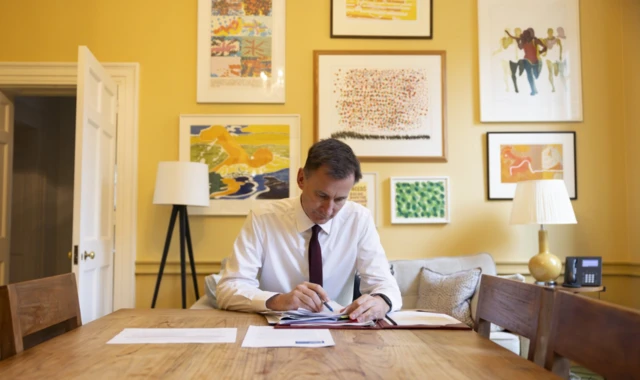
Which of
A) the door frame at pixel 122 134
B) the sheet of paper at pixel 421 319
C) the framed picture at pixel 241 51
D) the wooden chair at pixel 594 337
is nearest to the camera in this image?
the wooden chair at pixel 594 337

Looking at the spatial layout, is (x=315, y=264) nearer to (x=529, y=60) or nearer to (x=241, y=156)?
(x=241, y=156)

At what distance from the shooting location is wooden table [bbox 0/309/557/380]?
3.67ft

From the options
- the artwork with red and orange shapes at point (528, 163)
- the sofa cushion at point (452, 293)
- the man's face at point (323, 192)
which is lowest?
the sofa cushion at point (452, 293)

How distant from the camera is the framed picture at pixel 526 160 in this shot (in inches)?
153

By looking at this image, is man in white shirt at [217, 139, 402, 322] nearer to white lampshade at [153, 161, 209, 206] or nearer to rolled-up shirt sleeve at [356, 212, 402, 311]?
rolled-up shirt sleeve at [356, 212, 402, 311]

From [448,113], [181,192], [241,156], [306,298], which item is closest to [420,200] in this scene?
[448,113]

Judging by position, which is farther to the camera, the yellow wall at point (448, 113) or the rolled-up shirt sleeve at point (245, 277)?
the yellow wall at point (448, 113)

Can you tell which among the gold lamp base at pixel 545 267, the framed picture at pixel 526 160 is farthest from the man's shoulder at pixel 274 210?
the framed picture at pixel 526 160

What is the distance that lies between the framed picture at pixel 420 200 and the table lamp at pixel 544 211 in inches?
20.7

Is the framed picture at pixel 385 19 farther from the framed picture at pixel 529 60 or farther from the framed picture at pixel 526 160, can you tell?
the framed picture at pixel 526 160

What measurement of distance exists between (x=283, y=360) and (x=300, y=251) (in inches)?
41.5

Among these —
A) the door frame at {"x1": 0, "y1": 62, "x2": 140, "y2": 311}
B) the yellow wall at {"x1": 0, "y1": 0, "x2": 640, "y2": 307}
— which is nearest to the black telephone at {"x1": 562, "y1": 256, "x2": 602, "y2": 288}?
the yellow wall at {"x1": 0, "y1": 0, "x2": 640, "y2": 307}

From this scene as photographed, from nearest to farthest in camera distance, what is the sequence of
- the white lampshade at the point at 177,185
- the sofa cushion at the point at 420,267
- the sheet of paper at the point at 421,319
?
the sheet of paper at the point at 421,319 < the white lampshade at the point at 177,185 < the sofa cushion at the point at 420,267

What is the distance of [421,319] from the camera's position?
5.81 feet
